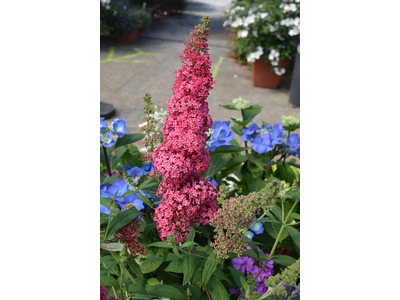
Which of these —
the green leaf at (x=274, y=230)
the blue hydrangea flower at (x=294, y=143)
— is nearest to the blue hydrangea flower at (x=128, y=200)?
the green leaf at (x=274, y=230)

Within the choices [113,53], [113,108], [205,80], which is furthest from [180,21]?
[205,80]

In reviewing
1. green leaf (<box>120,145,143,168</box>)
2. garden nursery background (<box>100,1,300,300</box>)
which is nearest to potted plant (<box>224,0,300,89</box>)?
garden nursery background (<box>100,1,300,300</box>)

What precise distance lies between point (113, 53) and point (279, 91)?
3.37 meters

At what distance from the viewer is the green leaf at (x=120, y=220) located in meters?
1.10

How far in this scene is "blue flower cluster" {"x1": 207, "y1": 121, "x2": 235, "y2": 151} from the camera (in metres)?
1.66

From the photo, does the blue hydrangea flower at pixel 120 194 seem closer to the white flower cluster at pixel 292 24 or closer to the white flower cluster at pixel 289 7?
the white flower cluster at pixel 292 24

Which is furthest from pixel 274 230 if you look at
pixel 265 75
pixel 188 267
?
pixel 265 75

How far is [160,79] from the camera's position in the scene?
6547 mm

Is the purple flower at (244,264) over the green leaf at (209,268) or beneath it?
beneath

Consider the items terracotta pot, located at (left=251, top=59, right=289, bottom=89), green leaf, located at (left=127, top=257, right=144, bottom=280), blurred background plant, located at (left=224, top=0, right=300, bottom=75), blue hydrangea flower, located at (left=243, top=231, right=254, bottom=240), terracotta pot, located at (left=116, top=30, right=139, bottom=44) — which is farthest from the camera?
terracotta pot, located at (left=116, top=30, right=139, bottom=44)

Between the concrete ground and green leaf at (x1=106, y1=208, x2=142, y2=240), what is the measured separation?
3.68m

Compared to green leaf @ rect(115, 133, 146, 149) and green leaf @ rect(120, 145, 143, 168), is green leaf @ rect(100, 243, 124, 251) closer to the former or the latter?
green leaf @ rect(115, 133, 146, 149)

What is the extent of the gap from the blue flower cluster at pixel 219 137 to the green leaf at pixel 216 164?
41 mm

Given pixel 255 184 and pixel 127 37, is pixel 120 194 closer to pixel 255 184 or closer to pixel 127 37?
pixel 255 184
